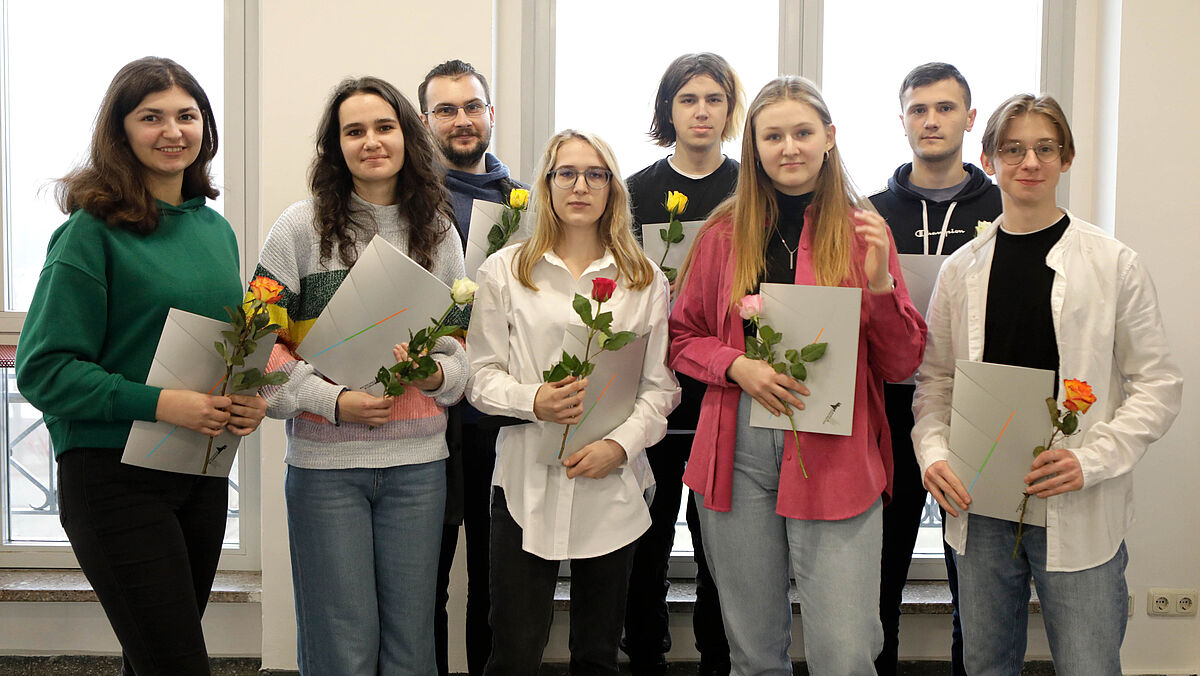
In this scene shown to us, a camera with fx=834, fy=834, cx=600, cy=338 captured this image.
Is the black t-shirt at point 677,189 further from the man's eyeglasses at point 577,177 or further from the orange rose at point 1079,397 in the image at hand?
the orange rose at point 1079,397

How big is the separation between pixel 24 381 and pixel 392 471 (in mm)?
708

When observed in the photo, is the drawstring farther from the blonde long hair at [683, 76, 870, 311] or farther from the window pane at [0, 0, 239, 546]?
the window pane at [0, 0, 239, 546]

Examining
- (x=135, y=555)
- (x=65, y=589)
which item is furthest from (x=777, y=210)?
(x=65, y=589)

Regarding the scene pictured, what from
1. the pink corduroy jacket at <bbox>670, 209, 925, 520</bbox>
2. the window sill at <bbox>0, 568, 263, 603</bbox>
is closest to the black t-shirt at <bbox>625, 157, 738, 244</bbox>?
the pink corduroy jacket at <bbox>670, 209, 925, 520</bbox>

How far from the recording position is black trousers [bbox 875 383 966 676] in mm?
2279

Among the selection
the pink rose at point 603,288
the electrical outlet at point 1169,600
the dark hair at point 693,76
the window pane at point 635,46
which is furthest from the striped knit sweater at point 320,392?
the electrical outlet at point 1169,600

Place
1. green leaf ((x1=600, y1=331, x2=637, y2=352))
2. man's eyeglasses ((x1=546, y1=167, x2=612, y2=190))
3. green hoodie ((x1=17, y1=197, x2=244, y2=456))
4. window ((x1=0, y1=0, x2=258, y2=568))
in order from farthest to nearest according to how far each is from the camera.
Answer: window ((x1=0, y1=0, x2=258, y2=568)) → man's eyeglasses ((x1=546, y1=167, x2=612, y2=190)) → green leaf ((x1=600, y1=331, x2=637, y2=352)) → green hoodie ((x1=17, y1=197, x2=244, y2=456))

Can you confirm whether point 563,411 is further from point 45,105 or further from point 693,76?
point 45,105

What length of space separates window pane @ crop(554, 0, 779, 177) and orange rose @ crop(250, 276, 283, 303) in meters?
1.71

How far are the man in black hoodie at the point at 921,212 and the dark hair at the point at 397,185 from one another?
1277 millimetres

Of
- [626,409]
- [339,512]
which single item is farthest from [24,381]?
[626,409]

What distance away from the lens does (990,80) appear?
122 inches

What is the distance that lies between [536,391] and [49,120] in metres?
2.42

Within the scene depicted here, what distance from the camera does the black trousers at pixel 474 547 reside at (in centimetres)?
233
